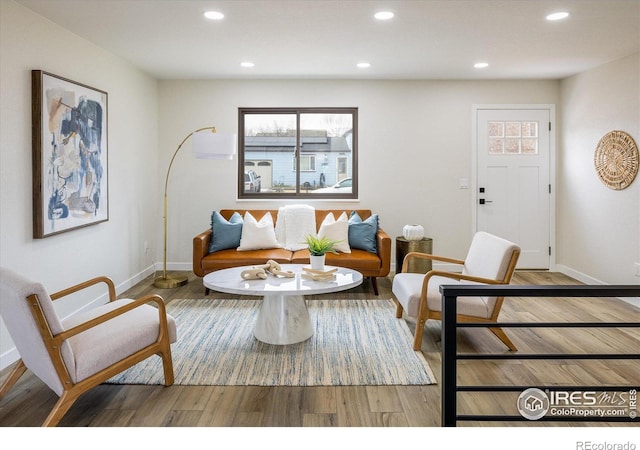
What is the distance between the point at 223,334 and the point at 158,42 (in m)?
2.56

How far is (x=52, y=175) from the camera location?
337 centimetres

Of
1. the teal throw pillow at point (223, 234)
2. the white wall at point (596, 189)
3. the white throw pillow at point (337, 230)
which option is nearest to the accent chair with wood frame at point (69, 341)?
the teal throw pillow at point (223, 234)

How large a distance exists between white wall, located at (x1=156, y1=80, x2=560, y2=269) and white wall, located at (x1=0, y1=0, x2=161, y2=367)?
34cm

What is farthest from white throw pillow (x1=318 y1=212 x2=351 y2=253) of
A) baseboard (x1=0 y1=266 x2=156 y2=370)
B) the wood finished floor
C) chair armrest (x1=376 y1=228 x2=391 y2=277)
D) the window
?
baseboard (x1=0 y1=266 x2=156 y2=370)

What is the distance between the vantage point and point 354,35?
3861 mm

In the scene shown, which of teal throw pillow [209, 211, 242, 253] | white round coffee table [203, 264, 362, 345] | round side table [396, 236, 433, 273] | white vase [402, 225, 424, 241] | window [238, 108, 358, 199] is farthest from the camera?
window [238, 108, 358, 199]

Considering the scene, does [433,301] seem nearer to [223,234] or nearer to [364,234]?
[364,234]

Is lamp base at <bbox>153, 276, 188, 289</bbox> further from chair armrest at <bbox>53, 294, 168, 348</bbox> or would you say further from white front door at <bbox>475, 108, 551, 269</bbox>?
white front door at <bbox>475, 108, 551, 269</bbox>

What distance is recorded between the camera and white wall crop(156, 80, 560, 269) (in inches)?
223

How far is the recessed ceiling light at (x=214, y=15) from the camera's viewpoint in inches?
131

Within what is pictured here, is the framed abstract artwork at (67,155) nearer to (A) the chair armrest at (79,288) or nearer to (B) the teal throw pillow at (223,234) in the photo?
(A) the chair armrest at (79,288)

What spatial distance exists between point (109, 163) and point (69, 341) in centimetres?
252

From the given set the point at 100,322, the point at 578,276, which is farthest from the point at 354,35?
the point at 578,276

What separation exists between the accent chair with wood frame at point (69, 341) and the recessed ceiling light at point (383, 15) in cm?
245
